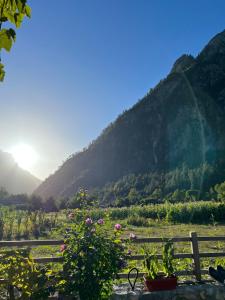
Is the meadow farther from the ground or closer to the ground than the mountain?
closer to the ground

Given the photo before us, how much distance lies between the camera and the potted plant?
254 inches

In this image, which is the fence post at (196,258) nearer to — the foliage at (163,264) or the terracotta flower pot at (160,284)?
the foliage at (163,264)

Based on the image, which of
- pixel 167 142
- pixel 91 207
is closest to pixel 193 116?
pixel 167 142

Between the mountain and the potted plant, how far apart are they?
95216 millimetres

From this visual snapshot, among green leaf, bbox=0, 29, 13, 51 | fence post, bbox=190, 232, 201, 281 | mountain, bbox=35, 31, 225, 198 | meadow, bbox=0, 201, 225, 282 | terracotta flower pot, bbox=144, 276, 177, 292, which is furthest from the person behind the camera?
mountain, bbox=35, 31, 225, 198

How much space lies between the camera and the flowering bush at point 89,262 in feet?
19.0

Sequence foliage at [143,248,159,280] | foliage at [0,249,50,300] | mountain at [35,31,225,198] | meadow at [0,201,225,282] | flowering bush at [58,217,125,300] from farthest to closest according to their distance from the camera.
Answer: mountain at [35,31,225,198] → meadow at [0,201,225,282] → foliage at [143,248,159,280] → flowering bush at [58,217,125,300] → foliage at [0,249,50,300]

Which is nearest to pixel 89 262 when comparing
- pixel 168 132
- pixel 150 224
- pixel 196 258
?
pixel 196 258

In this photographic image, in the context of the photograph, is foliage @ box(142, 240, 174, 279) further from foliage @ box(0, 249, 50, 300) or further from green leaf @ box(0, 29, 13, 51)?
green leaf @ box(0, 29, 13, 51)

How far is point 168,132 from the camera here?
129250 mm

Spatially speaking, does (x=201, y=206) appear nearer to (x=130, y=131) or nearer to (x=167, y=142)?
(x=167, y=142)

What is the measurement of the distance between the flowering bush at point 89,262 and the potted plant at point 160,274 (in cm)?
65

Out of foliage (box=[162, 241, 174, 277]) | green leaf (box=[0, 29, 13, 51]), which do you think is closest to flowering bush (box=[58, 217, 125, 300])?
foliage (box=[162, 241, 174, 277])

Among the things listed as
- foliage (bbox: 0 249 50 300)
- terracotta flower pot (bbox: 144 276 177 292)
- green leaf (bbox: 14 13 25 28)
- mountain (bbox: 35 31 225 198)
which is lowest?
terracotta flower pot (bbox: 144 276 177 292)
